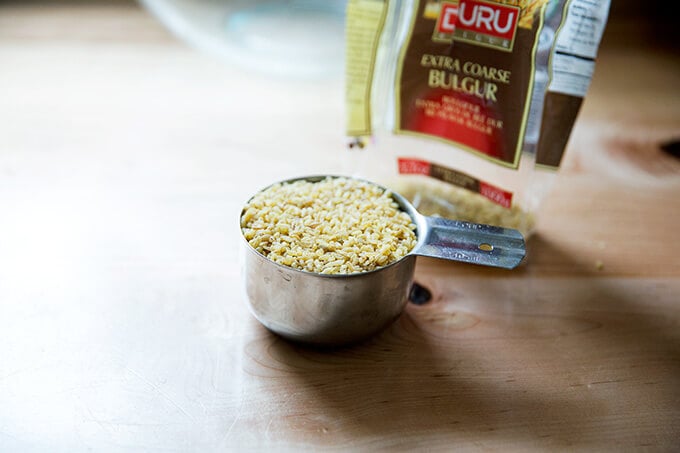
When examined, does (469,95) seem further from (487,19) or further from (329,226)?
(329,226)

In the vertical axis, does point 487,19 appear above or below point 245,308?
above

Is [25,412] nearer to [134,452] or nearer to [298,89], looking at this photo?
[134,452]

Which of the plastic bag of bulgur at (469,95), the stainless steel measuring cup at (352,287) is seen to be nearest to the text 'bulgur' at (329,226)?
the stainless steel measuring cup at (352,287)

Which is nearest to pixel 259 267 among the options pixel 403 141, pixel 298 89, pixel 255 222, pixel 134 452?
pixel 255 222

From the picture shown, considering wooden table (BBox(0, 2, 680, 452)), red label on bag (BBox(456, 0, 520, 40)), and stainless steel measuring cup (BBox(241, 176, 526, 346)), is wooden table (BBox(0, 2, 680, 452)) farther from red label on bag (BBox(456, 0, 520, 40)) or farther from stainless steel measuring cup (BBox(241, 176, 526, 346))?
red label on bag (BBox(456, 0, 520, 40))

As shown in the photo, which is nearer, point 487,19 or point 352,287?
point 352,287

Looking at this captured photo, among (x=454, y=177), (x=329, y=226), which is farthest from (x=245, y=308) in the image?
(x=454, y=177)

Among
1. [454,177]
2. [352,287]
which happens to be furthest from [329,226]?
[454,177]

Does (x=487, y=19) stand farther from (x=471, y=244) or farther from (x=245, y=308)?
(x=245, y=308)

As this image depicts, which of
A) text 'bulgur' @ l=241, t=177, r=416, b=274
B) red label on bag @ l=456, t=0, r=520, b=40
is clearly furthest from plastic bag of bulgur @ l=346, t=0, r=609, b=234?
text 'bulgur' @ l=241, t=177, r=416, b=274
